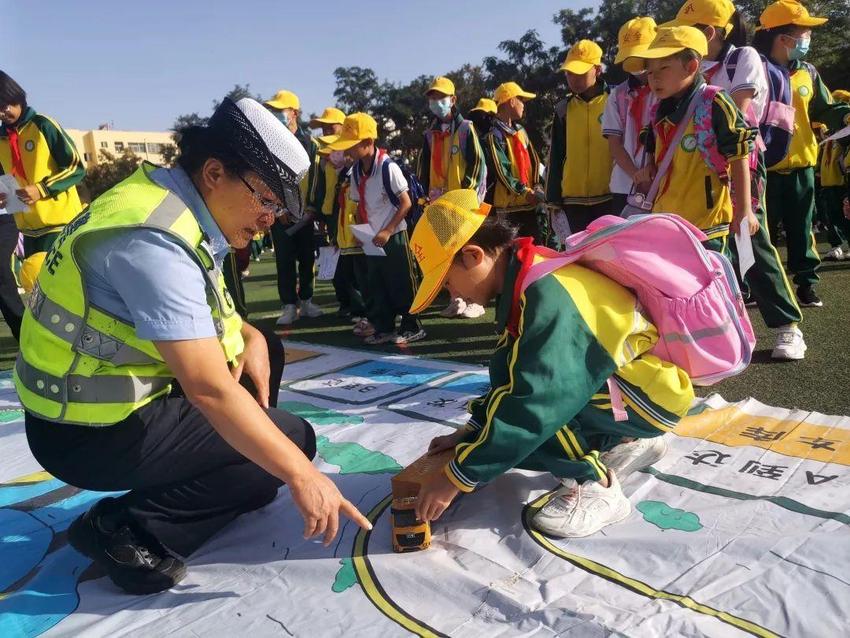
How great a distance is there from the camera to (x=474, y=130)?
4.99 metres

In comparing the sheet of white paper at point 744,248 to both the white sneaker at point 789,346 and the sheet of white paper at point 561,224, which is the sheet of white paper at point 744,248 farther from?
the sheet of white paper at point 561,224

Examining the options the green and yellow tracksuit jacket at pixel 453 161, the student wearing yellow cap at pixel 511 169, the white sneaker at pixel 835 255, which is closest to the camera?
the green and yellow tracksuit jacket at pixel 453 161

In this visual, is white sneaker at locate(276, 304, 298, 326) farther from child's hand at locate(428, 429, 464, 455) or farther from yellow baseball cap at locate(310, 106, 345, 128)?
child's hand at locate(428, 429, 464, 455)

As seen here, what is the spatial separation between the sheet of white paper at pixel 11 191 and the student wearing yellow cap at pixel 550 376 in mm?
3296

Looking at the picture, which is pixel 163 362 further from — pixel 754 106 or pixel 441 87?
pixel 441 87

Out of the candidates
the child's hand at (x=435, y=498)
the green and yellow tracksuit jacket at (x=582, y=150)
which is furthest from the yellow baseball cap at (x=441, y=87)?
the child's hand at (x=435, y=498)

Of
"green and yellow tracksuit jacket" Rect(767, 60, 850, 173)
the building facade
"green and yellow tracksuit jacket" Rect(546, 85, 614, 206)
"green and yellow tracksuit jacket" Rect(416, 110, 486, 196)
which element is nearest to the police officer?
"green and yellow tracksuit jacket" Rect(546, 85, 614, 206)

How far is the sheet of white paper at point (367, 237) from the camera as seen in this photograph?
174 inches

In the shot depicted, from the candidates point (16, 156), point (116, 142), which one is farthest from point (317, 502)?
point (116, 142)

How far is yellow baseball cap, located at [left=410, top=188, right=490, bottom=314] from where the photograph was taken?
1.78m

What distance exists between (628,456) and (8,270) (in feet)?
14.4

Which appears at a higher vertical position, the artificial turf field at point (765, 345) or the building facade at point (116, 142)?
the building facade at point (116, 142)

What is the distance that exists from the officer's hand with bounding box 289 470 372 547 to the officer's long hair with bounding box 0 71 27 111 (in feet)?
12.2

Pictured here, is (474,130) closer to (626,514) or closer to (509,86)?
(509,86)
